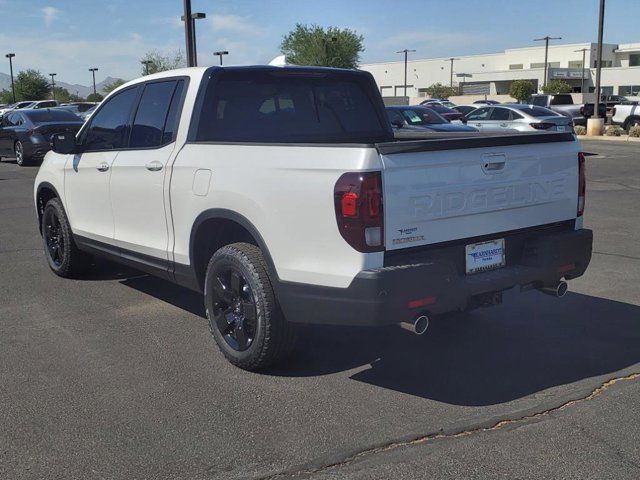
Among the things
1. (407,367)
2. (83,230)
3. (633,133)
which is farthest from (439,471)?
(633,133)

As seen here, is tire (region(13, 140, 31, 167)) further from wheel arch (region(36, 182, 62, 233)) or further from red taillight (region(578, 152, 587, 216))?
red taillight (region(578, 152, 587, 216))

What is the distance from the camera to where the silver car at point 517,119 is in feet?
65.0

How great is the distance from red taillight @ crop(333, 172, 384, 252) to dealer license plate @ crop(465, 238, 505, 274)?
725 mm

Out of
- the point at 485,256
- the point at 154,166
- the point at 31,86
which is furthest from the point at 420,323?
the point at 31,86

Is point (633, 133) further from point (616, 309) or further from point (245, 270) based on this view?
point (245, 270)

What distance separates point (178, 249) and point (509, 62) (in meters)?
106

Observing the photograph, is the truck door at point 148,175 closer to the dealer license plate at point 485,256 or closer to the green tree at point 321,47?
the dealer license plate at point 485,256

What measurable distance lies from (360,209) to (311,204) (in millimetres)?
314

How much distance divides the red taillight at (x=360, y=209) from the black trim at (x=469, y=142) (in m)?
0.20

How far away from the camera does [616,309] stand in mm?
5902

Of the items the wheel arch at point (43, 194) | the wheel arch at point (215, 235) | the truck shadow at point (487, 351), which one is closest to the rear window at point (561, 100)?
the truck shadow at point (487, 351)

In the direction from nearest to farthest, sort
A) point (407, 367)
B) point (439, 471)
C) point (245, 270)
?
point (439, 471) < point (245, 270) < point (407, 367)

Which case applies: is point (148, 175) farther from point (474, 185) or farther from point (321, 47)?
point (321, 47)

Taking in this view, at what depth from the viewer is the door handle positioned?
512 cm
